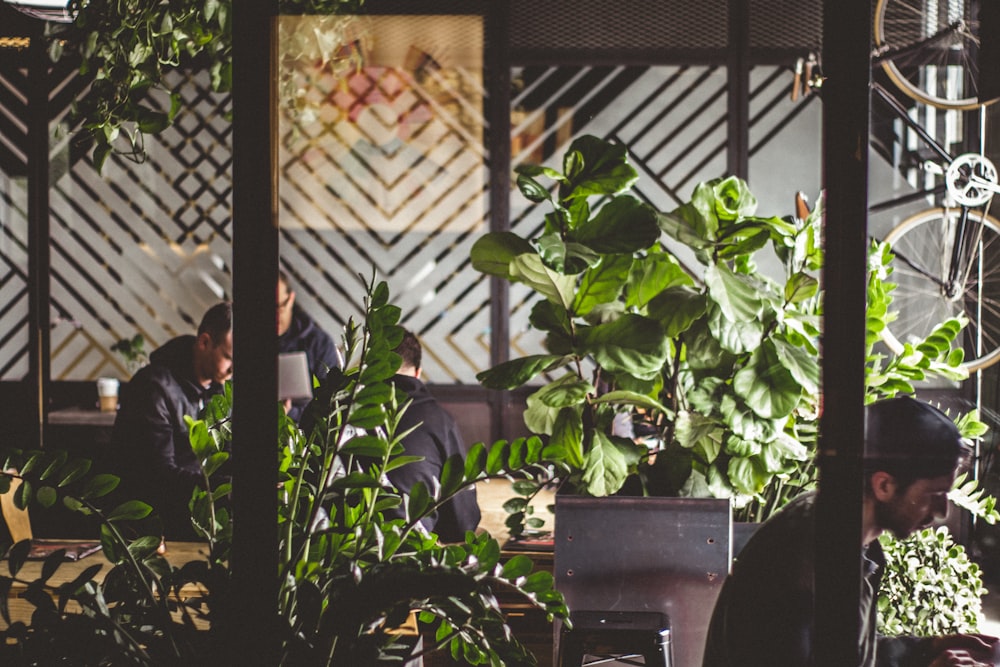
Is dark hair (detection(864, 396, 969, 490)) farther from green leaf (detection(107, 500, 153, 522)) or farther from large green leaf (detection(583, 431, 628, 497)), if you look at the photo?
green leaf (detection(107, 500, 153, 522))

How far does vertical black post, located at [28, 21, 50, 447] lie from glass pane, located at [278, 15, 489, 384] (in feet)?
4.54

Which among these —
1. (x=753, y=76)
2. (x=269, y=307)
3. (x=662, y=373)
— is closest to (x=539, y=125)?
(x=753, y=76)

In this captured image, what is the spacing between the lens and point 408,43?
5.58 meters

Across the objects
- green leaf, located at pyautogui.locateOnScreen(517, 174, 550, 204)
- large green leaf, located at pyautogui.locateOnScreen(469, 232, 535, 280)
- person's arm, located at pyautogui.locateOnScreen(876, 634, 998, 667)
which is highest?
green leaf, located at pyautogui.locateOnScreen(517, 174, 550, 204)

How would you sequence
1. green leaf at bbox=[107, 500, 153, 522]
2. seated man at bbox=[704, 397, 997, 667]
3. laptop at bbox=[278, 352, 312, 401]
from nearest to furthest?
green leaf at bbox=[107, 500, 153, 522] → seated man at bbox=[704, 397, 997, 667] → laptop at bbox=[278, 352, 312, 401]

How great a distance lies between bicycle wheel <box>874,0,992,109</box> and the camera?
4715 millimetres

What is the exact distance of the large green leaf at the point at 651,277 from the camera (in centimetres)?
177

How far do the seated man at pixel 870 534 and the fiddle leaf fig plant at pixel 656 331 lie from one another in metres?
0.31

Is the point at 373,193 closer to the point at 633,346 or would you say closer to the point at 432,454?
the point at 432,454

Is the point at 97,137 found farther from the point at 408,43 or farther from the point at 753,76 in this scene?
the point at 753,76

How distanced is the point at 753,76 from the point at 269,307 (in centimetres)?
524

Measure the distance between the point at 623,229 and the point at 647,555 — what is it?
0.56 meters

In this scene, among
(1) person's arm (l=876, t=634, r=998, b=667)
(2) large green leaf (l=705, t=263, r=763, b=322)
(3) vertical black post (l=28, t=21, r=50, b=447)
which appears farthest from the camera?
(3) vertical black post (l=28, t=21, r=50, b=447)

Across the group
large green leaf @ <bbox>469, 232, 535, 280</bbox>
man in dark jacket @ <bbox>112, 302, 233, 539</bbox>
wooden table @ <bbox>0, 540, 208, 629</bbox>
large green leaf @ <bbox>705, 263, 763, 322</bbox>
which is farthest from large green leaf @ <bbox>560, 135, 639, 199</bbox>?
man in dark jacket @ <bbox>112, 302, 233, 539</bbox>
